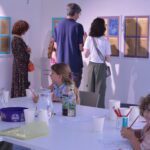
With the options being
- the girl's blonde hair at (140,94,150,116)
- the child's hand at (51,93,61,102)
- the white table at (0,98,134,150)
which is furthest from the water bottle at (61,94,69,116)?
the girl's blonde hair at (140,94,150,116)

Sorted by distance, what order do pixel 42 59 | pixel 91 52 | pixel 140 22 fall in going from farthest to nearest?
pixel 42 59 < pixel 140 22 < pixel 91 52

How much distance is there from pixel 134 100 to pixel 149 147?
4233mm

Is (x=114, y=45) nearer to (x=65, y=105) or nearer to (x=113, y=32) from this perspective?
(x=113, y=32)

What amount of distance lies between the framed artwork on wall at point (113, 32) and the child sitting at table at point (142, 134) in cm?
411

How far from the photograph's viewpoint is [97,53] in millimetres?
5652

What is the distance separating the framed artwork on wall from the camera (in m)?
6.41

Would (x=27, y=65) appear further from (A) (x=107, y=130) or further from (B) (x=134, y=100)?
(A) (x=107, y=130)

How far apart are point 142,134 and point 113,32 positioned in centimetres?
419

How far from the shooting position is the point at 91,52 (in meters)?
5.69

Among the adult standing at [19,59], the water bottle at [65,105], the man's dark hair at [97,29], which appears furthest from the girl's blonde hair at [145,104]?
the adult standing at [19,59]

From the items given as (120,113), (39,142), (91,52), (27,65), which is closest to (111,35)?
(91,52)

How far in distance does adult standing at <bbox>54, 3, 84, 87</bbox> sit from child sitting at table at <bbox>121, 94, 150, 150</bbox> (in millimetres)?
3138

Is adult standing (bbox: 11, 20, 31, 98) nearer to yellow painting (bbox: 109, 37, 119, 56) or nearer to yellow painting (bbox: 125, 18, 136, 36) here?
yellow painting (bbox: 109, 37, 119, 56)

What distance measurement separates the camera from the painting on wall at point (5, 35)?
5.91 m
